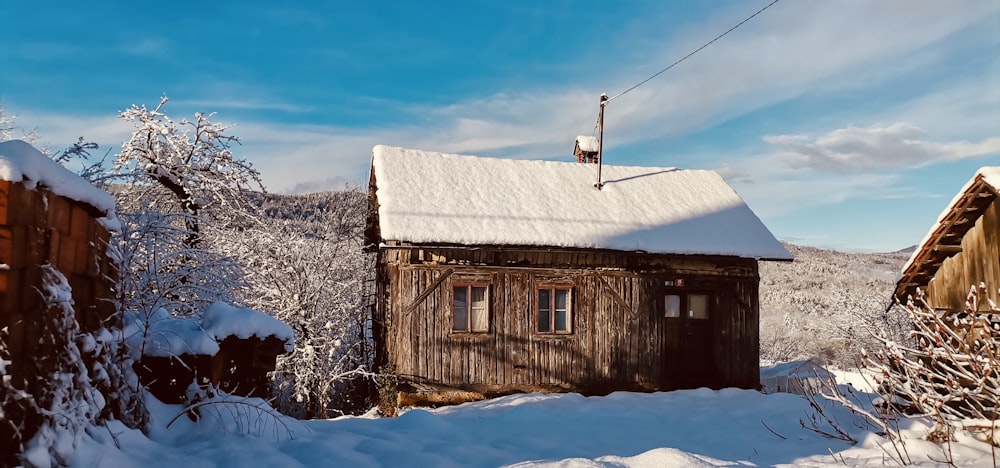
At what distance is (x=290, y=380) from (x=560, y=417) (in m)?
8.23

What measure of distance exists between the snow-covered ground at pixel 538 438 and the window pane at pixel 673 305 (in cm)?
172

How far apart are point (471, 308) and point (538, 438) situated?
15.2 feet

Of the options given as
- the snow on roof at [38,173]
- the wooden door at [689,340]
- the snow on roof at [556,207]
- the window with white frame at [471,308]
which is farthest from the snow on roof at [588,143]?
the snow on roof at [38,173]

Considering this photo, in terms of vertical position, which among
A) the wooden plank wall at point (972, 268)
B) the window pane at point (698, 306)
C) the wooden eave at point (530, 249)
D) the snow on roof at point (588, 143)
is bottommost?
the window pane at point (698, 306)

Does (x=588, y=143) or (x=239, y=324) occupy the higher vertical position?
(x=588, y=143)

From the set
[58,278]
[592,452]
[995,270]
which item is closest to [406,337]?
[592,452]

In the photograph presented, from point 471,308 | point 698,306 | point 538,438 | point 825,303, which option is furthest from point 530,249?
point 825,303

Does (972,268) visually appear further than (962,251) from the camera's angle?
No

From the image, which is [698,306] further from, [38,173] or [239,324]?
[38,173]

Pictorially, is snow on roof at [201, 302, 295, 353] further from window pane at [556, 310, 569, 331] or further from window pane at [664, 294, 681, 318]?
window pane at [664, 294, 681, 318]

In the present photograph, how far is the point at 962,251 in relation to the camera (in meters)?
9.61

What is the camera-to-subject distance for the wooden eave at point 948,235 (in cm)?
894

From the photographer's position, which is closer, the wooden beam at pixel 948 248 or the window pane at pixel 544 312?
the wooden beam at pixel 948 248

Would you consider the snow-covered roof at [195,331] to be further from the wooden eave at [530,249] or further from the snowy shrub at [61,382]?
the wooden eave at [530,249]
